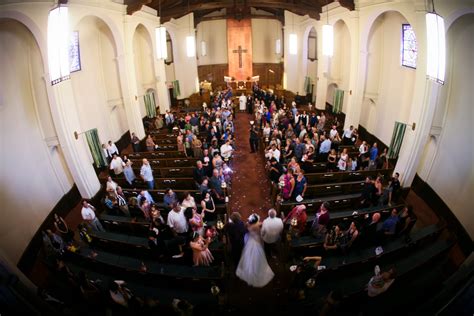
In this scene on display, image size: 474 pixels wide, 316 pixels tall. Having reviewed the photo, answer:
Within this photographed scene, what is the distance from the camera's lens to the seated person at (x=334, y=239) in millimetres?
6273

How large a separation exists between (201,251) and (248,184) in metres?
4.77

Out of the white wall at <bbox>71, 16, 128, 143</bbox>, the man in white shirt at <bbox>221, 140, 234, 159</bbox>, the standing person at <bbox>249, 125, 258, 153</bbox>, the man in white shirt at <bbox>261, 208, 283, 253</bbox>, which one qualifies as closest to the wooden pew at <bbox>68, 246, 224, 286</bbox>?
the man in white shirt at <bbox>261, 208, 283, 253</bbox>

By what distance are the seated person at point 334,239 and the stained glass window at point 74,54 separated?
10.5 meters

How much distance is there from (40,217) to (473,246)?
1150 cm

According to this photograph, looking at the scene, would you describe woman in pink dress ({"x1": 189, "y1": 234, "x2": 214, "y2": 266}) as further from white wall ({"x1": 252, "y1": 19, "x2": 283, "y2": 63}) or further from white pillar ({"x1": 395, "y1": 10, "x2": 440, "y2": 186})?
white wall ({"x1": 252, "y1": 19, "x2": 283, "y2": 63})

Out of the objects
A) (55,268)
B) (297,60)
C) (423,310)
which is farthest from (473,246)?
(297,60)

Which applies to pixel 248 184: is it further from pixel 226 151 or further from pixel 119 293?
pixel 119 293

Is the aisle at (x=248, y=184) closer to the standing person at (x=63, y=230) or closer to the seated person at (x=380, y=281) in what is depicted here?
the seated person at (x=380, y=281)

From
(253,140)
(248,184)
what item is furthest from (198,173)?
(253,140)

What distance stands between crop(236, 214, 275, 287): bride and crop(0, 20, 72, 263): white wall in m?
5.69

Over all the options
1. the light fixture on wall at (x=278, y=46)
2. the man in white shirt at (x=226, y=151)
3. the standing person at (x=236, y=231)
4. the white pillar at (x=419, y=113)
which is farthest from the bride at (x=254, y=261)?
the light fixture on wall at (x=278, y=46)

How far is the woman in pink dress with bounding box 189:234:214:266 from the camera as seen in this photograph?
5957 millimetres

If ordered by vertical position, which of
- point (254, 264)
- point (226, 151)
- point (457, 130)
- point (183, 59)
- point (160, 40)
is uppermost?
point (183, 59)

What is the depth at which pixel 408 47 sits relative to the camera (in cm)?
1097
